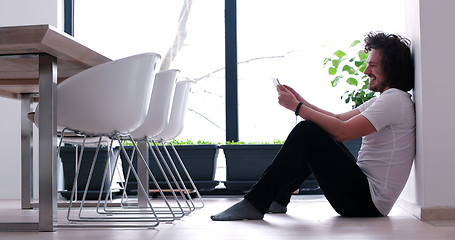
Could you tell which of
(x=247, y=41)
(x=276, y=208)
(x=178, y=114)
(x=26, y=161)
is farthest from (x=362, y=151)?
(x=247, y=41)

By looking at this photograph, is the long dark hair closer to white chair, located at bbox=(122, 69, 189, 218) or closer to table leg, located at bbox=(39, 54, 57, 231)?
white chair, located at bbox=(122, 69, 189, 218)

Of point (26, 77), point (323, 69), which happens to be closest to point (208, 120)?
point (323, 69)

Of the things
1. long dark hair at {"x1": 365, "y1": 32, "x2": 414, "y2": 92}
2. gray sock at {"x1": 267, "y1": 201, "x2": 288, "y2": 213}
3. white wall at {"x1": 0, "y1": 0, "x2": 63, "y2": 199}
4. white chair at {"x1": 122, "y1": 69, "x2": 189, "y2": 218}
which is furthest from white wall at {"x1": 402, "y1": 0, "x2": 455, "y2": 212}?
white wall at {"x1": 0, "y1": 0, "x2": 63, "y2": 199}

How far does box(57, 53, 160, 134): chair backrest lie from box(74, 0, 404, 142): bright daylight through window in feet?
8.35

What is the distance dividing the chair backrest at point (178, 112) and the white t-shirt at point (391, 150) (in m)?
Answer: 1.21

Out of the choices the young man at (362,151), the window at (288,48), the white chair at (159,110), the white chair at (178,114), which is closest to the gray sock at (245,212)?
the young man at (362,151)

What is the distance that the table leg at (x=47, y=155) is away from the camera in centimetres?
A: 251

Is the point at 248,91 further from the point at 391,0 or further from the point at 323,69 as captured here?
the point at 391,0

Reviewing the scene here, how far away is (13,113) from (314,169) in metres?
3.16

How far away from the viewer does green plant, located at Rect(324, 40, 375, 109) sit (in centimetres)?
440

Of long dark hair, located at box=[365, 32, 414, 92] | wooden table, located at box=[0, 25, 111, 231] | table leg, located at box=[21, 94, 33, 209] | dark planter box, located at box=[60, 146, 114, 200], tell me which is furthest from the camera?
dark planter box, located at box=[60, 146, 114, 200]

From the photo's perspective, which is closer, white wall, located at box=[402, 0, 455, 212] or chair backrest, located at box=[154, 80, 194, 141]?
white wall, located at box=[402, 0, 455, 212]

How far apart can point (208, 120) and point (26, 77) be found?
2.11 meters

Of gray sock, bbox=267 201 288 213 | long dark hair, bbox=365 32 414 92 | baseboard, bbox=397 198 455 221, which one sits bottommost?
gray sock, bbox=267 201 288 213
